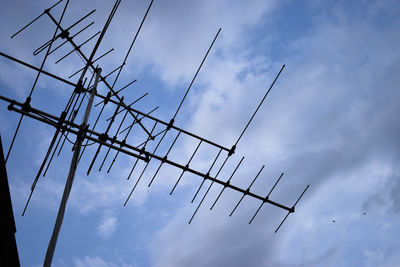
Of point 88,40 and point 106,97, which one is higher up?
point 88,40

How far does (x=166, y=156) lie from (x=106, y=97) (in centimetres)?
207

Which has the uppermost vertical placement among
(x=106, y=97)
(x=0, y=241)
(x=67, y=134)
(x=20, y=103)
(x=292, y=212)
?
(x=106, y=97)

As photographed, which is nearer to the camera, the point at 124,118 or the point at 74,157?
the point at 74,157

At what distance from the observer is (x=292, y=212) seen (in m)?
7.96

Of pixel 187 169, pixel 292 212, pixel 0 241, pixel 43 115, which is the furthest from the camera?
pixel 292 212

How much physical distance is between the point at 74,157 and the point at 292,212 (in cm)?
537

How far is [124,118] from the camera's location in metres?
7.69

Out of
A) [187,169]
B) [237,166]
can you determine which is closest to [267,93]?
[237,166]

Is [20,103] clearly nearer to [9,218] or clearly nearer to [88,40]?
[88,40]

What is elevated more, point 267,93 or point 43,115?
point 267,93

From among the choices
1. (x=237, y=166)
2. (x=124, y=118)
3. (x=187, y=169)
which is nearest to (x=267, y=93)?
(x=237, y=166)

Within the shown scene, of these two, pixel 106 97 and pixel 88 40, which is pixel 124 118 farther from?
pixel 88 40

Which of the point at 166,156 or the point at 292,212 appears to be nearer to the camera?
the point at 166,156

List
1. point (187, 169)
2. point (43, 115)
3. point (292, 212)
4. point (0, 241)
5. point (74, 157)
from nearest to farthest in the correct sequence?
point (74, 157) → point (43, 115) → point (0, 241) → point (187, 169) → point (292, 212)
